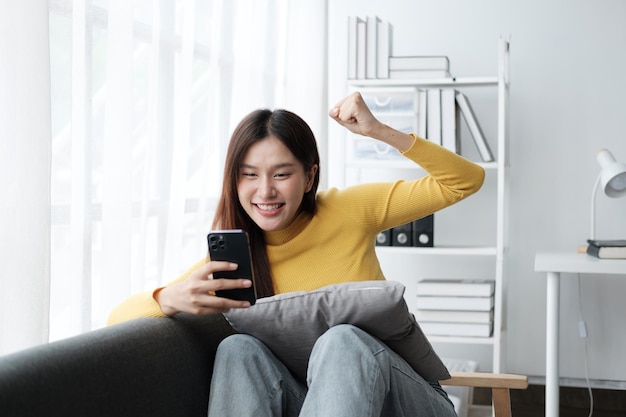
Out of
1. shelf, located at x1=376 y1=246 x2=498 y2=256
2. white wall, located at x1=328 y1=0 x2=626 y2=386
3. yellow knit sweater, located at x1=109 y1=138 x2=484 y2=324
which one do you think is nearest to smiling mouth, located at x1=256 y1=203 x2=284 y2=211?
yellow knit sweater, located at x1=109 y1=138 x2=484 y2=324

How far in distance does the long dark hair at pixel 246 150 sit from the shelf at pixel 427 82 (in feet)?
4.85

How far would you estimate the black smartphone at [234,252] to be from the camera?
5.27ft

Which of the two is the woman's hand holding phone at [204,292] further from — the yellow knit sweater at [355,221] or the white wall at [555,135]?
the white wall at [555,135]

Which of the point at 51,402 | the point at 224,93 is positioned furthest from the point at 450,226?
the point at 51,402

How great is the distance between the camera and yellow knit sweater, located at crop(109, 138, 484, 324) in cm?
206

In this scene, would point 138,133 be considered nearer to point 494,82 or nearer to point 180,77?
point 180,77

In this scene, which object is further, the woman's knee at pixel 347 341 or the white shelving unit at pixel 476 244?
the white shelving unit at pixel 476 244

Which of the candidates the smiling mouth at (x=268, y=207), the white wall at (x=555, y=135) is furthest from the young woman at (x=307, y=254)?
the white wall at (x=555, y=135)

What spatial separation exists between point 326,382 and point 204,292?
12.2 inches

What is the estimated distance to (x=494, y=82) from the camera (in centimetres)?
337

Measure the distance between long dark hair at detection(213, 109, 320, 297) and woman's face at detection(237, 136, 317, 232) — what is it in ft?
0.05

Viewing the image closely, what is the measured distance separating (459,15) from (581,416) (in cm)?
188

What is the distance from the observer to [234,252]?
1618 mm

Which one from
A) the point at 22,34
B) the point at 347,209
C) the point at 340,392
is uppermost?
the point at 22,34
